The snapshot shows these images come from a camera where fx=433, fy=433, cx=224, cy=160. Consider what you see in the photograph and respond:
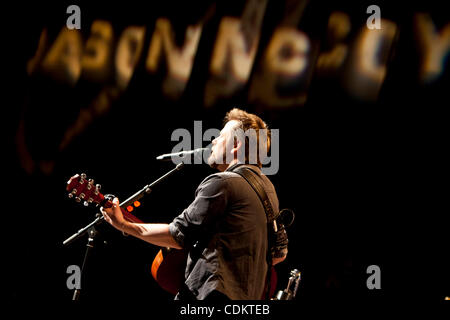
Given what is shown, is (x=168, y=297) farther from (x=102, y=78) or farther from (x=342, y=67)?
(x=342, y=67)

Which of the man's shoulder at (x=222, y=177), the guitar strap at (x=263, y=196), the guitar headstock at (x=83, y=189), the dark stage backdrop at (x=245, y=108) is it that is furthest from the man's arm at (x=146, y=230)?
the dark stage backdrop at (x=245, y=108)

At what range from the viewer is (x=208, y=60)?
3.78 meters

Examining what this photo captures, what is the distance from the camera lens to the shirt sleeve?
1971 mm

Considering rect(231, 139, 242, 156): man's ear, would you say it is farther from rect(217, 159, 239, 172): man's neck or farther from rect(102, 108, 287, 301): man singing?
rect(102, 108, 287, 301): man singing

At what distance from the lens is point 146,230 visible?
2.08m

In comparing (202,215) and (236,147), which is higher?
(236,147)

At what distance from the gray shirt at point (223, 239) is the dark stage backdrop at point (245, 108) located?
1.67 metres

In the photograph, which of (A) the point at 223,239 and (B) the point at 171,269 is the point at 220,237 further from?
(B) the point at 171,269

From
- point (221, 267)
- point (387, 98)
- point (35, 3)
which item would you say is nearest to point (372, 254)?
point (387, 98)

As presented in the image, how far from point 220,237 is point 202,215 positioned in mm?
132

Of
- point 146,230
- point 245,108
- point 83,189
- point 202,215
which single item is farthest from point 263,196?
point 245,108

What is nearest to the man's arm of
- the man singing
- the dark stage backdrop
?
the man singing
